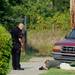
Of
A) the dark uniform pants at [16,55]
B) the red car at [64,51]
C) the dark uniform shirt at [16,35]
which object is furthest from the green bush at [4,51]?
the red car at [64,51]

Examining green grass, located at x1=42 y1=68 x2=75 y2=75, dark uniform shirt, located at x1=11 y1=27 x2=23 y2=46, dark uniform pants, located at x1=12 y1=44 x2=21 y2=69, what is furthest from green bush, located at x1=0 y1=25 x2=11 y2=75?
dark uniform pants, located at x1=12 y1=44 x2=21 y2=69

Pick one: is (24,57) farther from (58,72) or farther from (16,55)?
(58,72)

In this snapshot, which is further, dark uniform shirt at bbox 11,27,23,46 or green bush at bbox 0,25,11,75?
dark uniform shirt at bbox 11,27,23,46

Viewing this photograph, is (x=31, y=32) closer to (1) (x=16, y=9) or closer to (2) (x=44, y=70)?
(1) (x=16, y=9)

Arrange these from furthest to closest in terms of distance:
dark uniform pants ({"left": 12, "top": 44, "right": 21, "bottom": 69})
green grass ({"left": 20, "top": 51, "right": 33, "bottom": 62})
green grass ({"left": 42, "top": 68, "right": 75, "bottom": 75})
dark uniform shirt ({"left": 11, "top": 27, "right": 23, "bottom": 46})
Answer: green grass ({"left": 20, "top": 51, "right": 33, "bottom": 62}) → dark uniform pants ({"left": 12, "top": 44, "right": 21, "bottom": 69}) → dark uniform shirt ({"left": 11, "top": 27, "right": 23, "bottom": 46}) → green grass ({"left": 42, "top": 68, "right": 75, "bottom": 75})

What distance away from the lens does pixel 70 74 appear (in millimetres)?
17375

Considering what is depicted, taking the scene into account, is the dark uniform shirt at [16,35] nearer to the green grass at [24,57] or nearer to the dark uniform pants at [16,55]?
the dark uniform pants at [16,55]

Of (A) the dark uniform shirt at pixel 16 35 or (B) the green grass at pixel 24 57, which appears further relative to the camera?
(B) the green grass at pixel 24 57

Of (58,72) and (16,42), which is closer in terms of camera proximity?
(58,72)

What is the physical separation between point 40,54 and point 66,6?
14.6 m

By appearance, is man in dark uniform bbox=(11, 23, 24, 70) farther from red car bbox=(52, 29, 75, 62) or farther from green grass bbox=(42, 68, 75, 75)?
red car bbox=(52, 29, 75, 62)

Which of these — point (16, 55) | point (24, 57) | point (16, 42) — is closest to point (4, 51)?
point (16, 42)

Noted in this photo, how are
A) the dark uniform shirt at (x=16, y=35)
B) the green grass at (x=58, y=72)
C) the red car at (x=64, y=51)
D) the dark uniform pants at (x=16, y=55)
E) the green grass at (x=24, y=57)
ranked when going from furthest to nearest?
the green grass at (x=24, y=57) → the red car at (x=64, y=51) → the dark uniform pants at (x=16, y=55) → the dark uniform shirt at (x=16, y=35) → the green grass at (x=58, y=72)

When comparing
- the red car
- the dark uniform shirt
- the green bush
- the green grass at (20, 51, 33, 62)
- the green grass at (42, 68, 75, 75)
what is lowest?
the green grass at (20, 51, 33, 62)
